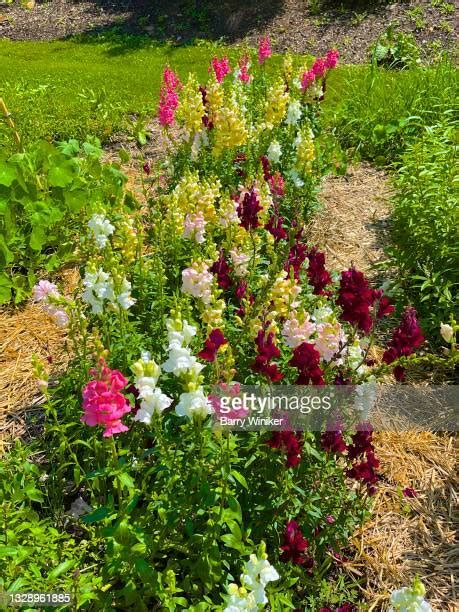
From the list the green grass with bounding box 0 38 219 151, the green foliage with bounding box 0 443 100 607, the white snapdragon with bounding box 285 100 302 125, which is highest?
the white snapdragon with bounding box 285 100 302 125

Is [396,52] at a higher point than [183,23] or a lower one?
lower

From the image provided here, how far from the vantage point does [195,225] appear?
327cm

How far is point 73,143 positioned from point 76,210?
2.47 ft

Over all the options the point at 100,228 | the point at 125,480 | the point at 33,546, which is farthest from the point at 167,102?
the point at 33,546

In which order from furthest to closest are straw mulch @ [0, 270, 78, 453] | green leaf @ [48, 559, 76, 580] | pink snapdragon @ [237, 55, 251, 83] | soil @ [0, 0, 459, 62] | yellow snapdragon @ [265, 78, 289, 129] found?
soil @ [0, 0, 459, 62] < pink snapdragon @ [237, 55, 251, 83] < yellow snapdragon @ [265, 78, 289, 129] < straw mulch @ [0, 270, 78, 453] < green leaf @ [48, 559, 76, 580]

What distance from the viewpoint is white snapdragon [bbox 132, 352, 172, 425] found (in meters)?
2.00

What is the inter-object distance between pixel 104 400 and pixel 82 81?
7.72m

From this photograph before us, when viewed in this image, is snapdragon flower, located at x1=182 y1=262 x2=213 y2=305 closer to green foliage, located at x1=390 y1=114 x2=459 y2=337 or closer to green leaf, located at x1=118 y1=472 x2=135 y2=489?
green leaf, located at x1=118 y1=472 x2=135 y2=489

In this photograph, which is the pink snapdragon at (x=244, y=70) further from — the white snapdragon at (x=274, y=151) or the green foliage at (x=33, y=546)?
the green foliage at (x=33, y=546)

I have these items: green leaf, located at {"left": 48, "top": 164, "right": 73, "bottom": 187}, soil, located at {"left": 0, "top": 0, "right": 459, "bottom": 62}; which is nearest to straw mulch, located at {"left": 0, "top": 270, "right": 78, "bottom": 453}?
green leaf, located at {"left": 48, "top": 164, "right": 73, "bottom": 187}

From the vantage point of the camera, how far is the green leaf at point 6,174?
378 cm

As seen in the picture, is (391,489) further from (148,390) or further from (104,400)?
(104,400)

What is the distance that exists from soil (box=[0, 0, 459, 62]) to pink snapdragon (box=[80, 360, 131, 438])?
28.7 feet

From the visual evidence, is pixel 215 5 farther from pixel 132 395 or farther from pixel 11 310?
pixel 132 395
